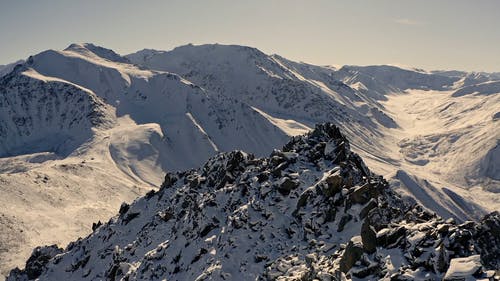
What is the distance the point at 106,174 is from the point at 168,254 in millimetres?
151462

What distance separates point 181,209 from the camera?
49.4m

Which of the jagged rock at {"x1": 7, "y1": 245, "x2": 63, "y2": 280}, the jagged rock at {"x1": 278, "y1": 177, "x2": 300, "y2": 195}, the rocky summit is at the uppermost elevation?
the jagged rock at {"x1": 278, "y1": 177, "x2": 300, "y2": 195}

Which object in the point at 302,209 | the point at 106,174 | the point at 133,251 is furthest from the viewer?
the point at 106,174

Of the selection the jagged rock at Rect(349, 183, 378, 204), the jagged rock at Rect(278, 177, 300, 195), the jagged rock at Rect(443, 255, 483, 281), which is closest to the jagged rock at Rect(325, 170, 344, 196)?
the jagged rock at Rect(349, 183, 378, 204)

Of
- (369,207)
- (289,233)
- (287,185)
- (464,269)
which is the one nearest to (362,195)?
(369,207)

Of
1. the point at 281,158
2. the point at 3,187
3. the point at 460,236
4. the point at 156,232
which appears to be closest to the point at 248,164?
the point at 281,158

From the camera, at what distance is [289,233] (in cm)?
3528

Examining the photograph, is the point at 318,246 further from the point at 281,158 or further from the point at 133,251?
the point at 133,251

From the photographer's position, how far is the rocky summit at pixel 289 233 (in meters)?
25.0

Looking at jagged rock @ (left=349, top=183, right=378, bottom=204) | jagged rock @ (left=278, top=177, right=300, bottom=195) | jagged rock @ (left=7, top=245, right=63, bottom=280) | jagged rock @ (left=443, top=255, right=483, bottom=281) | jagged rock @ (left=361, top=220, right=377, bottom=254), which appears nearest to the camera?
jagged rock @ (left=443, top=255, right=483, bottom=281)

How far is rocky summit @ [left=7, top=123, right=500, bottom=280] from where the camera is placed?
25000 millimetres

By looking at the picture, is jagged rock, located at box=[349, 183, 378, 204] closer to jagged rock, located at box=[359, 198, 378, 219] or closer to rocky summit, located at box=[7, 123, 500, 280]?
rocky summit, located at box=[7, 123, 500, 280]

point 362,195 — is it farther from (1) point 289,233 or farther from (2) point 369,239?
(2) point 369,239

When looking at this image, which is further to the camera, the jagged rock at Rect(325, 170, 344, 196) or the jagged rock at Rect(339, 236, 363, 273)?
the jagged rock at Rect(325, 170, 344, 196)
